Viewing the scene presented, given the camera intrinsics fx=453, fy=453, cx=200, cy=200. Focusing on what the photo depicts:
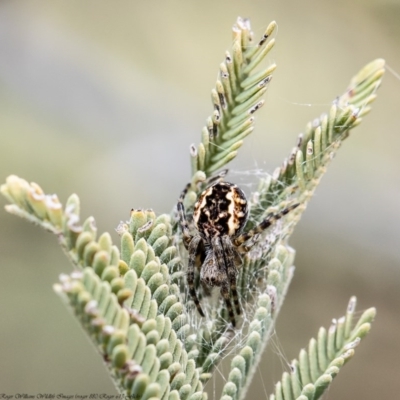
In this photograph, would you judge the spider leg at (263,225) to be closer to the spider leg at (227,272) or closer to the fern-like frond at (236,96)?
the spider leg at (227,272)

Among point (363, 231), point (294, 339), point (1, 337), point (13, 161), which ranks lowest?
point (1, 337)

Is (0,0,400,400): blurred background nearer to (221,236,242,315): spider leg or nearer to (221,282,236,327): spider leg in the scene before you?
(221,236,242,315): spider leg

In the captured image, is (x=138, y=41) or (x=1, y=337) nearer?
(x=1, y=337)

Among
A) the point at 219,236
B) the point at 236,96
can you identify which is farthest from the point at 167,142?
the point at 236,96

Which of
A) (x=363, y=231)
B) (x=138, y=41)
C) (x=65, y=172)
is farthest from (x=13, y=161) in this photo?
(x=363, y=231)

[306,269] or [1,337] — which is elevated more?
[306,269]

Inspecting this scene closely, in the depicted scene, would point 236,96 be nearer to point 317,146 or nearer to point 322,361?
point 317,146

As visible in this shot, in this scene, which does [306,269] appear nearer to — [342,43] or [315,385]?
[342,43]
